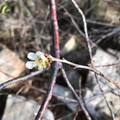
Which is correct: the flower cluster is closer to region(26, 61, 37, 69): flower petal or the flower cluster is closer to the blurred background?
region(26, 61, 37, 69): flower petal

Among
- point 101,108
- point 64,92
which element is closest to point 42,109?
point 101,108

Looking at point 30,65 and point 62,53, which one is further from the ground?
point 30,65

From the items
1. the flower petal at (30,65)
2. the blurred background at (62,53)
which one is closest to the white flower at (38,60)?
the flower petal at (30,65)

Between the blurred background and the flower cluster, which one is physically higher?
the flower cluster

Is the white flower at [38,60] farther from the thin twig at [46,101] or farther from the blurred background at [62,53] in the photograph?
the blurred background at [62,53]

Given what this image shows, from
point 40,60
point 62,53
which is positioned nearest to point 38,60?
point 40,60

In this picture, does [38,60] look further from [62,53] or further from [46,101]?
[62,53]

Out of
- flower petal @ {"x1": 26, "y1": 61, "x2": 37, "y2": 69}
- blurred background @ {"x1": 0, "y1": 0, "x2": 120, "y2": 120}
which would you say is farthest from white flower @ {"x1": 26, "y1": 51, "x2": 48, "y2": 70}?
blurred background @ {"x1": 0, "y1": 0, "x2": 120, "y2": 120}

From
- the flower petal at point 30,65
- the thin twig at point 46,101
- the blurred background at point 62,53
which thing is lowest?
the blurred background at point 62,53

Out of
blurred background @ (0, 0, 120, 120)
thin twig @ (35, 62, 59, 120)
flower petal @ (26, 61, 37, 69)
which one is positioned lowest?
blurred background @ (0, 0, 120, 120)

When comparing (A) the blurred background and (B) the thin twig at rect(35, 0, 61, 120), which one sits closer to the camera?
(B) the thin twig at rect(35, 0, 61, 120)

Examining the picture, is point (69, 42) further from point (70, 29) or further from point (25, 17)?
point (25, 17)
